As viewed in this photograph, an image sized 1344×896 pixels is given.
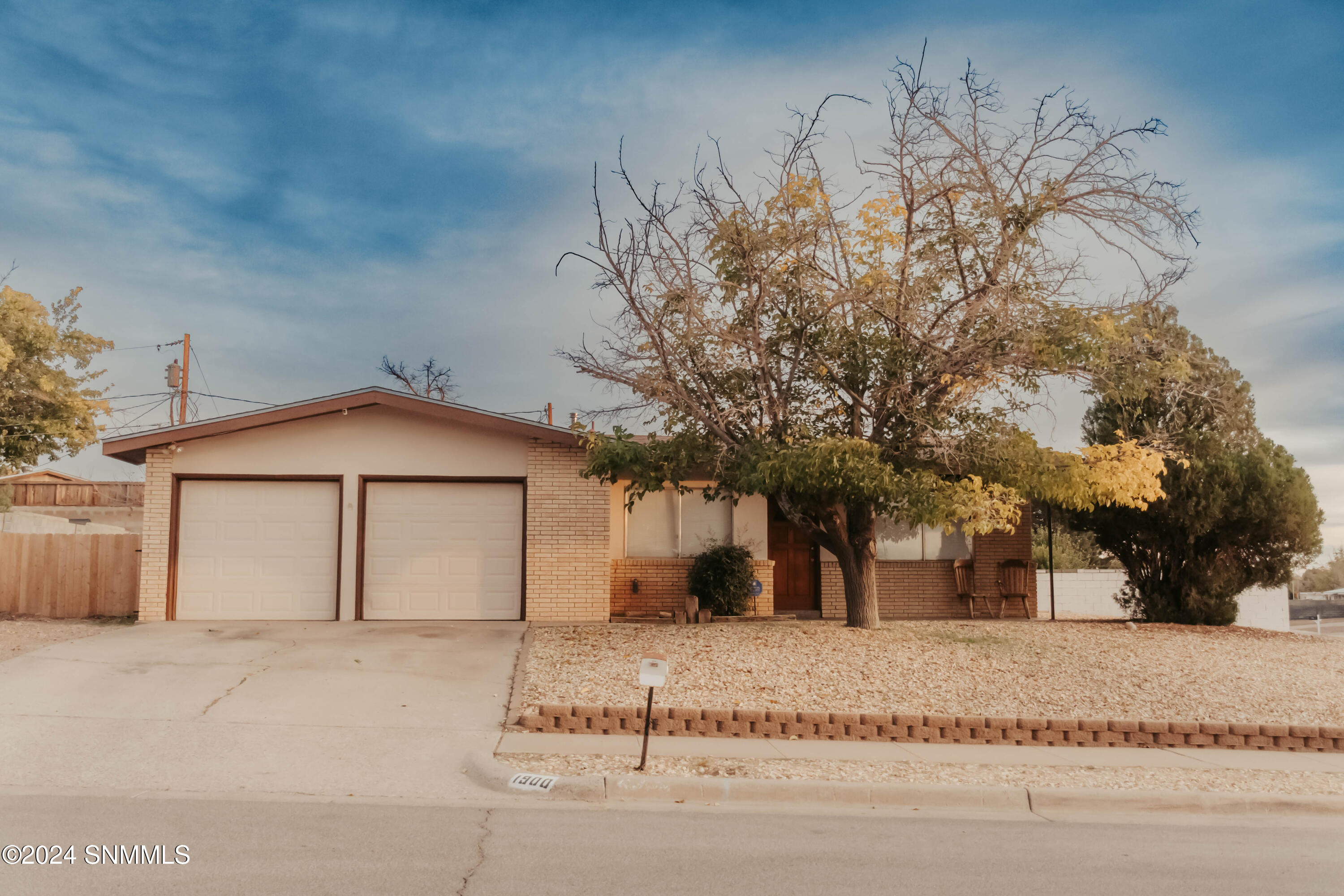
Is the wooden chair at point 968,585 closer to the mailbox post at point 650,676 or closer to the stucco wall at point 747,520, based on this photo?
the stucco wall at point 747,520

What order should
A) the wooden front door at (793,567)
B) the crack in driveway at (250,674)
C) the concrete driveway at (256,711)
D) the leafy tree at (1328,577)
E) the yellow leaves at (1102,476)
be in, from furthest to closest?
the leafy tree at (1328,577) → the wooden front door at (793,567) → the yellow leaves at (1102,476) → the crack in driveway at (250,674) → the concrete driveway at (256,711)

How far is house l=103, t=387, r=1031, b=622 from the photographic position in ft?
45.7

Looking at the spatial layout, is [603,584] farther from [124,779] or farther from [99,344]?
[99,344]

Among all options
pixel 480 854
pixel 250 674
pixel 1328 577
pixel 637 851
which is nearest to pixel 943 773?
pixel 637 851

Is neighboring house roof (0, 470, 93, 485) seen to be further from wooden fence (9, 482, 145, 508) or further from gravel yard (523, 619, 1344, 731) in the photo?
gravel yard (523, 619, 1344, 731)

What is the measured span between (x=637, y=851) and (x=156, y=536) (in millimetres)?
10981

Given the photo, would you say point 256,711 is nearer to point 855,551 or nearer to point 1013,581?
point 855,551

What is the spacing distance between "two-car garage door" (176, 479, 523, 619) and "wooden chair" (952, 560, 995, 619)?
7.67 metres

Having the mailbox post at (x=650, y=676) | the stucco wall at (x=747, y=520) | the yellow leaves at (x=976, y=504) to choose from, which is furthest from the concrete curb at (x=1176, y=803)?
the stucco wall at (x=747, y=520)

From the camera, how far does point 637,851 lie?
5602 millimetres

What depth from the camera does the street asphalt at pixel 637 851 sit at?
4.96 metres

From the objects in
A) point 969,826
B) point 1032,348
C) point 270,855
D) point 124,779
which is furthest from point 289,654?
point 1032,348

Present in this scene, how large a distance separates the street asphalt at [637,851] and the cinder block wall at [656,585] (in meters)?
9.01

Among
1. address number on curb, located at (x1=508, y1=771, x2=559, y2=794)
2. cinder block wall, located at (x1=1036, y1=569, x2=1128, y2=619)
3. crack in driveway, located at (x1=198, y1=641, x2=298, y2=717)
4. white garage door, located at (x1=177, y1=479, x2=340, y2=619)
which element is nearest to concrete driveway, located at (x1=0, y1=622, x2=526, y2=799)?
crack in driveway, located at (x1=198, y1=641, x2=298, y2=717)
